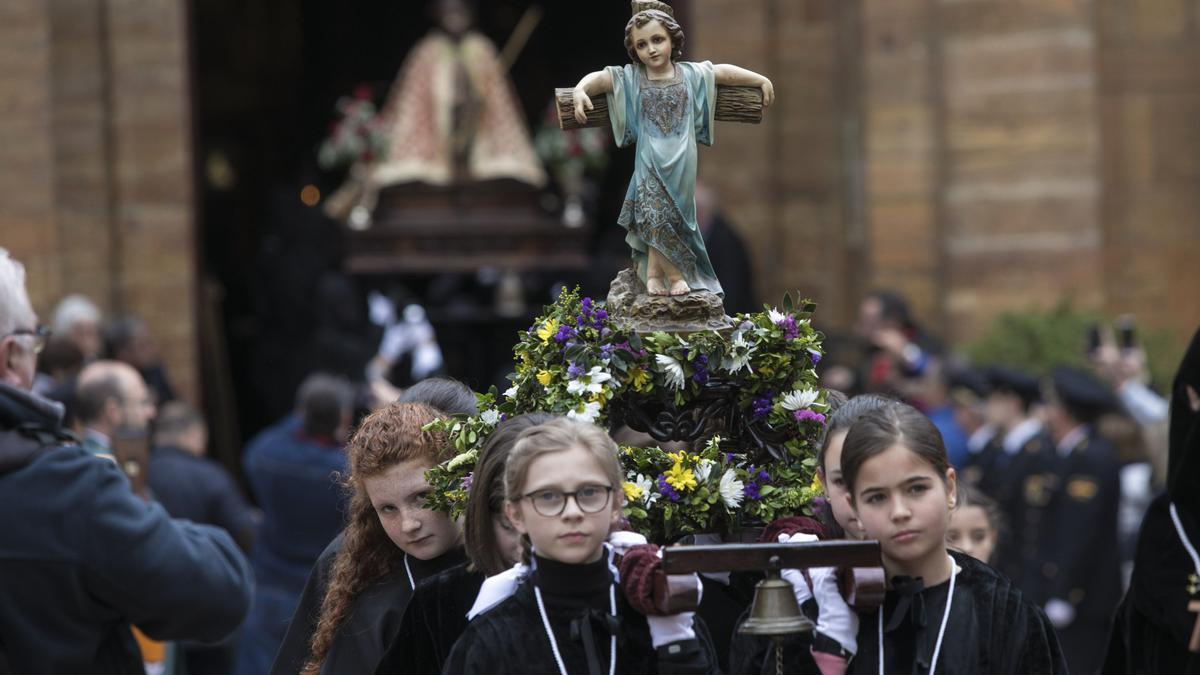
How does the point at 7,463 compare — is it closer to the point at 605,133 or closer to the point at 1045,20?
the point at 1045,20

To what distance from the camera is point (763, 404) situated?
4699 millimetres

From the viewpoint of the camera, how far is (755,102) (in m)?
4.80

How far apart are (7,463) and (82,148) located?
36.6ft

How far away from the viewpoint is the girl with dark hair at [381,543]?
4.61 metres

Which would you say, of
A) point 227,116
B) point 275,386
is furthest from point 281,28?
point 275,386

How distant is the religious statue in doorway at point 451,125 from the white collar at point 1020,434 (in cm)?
556

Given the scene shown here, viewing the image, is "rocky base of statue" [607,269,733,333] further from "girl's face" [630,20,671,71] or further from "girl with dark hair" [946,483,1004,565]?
"girl with dark hair" [946,483,1004,565]

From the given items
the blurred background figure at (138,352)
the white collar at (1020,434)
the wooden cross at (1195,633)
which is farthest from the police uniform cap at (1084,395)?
the blurred background figure at (138,352)

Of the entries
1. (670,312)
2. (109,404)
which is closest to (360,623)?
(670,312)

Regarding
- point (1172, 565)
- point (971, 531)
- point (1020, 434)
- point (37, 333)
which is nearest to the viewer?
point (37, 333)

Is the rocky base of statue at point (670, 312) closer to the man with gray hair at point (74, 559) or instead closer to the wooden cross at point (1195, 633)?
the man with gray hair at point (74, 559)

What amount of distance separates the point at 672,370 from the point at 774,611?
2.99 ft

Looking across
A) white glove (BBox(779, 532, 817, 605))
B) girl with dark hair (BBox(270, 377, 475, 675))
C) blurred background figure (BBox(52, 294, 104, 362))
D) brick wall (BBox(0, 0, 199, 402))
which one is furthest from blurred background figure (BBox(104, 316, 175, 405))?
white glove (BBox(779, 532, 817, 605))

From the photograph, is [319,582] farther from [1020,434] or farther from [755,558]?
[1020,434]
